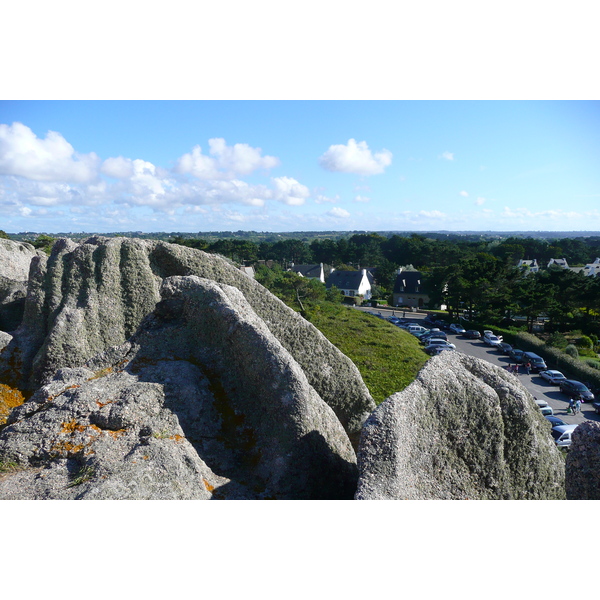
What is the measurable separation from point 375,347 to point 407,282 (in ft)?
141

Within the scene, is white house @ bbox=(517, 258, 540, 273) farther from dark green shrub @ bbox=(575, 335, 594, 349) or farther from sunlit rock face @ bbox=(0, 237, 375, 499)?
sunlit rock face @ bbox=(0, 237, 375, 499)

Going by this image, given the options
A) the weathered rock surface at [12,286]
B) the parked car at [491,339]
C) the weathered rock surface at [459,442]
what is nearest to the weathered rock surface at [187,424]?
the weathered rock surface at [459,442]

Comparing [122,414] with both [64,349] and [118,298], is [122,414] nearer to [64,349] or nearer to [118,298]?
[64,349]

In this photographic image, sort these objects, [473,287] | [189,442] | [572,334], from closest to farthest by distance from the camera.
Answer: [189,442] → [572,334] → [473,287]

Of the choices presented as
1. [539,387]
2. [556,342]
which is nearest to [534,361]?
[539,387]

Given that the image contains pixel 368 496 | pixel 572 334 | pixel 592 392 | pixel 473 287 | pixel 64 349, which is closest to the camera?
pixel 368 496

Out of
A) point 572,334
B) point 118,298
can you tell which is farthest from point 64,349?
point 572,334

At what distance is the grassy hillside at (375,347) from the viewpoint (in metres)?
28.0

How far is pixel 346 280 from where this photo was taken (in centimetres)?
8706

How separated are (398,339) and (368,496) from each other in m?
36.5

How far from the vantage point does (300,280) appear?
49.3m

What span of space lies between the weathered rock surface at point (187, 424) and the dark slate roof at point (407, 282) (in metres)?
69.9

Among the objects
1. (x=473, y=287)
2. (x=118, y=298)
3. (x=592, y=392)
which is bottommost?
(x=592, y=392)

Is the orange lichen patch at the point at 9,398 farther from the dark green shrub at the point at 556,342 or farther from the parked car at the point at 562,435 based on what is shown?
the dark green shrub at the point at 556,342
